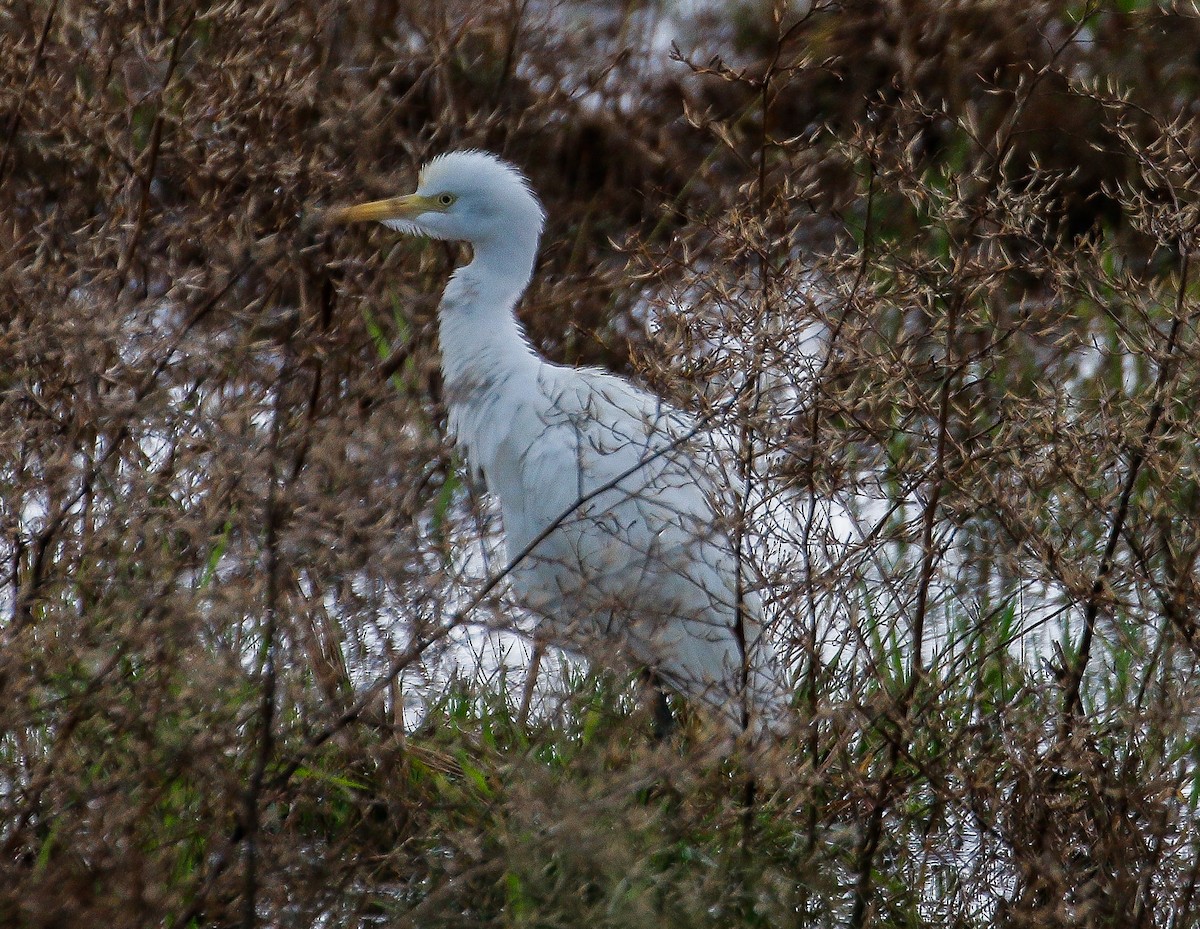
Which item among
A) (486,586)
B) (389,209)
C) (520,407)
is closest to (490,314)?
(520,407)

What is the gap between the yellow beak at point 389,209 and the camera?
3.49 m

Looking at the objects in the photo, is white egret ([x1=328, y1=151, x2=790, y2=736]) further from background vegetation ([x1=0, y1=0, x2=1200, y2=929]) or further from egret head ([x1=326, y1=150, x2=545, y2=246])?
background vegetation ([x1=0, y1=0, x2=1200, y2=929])

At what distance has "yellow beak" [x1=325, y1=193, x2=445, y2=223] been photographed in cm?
349

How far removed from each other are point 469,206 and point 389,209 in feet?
0.61

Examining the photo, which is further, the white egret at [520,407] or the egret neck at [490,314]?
the egret neck at [490,314]

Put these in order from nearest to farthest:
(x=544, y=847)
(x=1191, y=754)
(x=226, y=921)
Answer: (x=544, y=847)
(x=226, y=921)
(x=1191, y=754)

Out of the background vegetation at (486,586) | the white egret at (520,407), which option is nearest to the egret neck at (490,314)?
the white egret at (520,407)

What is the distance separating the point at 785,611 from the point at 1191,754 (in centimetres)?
124

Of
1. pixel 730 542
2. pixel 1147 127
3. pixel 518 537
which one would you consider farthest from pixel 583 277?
pixel 1147 127

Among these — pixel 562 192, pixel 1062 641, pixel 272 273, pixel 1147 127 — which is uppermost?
pixel 1147 127

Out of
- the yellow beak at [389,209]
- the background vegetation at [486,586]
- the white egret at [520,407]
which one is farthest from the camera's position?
the yellow beak at [389,209]

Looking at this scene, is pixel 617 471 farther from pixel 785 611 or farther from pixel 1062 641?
pixel 1062 641

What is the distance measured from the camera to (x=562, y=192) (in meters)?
5.41

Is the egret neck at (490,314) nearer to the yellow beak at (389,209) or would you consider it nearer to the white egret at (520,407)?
the white egret at (520,407)
